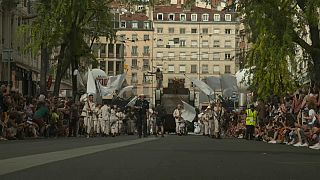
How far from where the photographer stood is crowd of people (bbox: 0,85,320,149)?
23.5m

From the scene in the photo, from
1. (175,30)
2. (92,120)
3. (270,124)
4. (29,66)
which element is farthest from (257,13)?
(175,30)

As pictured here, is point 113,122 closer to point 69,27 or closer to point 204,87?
point 69,27

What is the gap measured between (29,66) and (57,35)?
79.4 ft

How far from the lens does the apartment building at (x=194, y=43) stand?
15400cm

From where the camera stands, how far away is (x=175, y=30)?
15875cm

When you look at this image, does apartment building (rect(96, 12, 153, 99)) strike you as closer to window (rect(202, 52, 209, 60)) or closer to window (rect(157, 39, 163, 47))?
window (rect(157, 39, 163, 47))

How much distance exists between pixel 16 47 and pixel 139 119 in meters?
25.2

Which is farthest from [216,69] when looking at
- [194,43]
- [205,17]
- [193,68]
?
[205,17]

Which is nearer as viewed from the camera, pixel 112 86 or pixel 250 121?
pixel 250 121

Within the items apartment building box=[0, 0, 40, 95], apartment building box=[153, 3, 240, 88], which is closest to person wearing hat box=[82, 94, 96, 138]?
apartment building box=[0, 0, 40, 95]

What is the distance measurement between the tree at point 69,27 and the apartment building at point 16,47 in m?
7.75

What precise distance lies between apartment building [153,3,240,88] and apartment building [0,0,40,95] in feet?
297

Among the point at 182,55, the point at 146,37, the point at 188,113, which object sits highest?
the point at 146,37

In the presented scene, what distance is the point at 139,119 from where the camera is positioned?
3178cm
